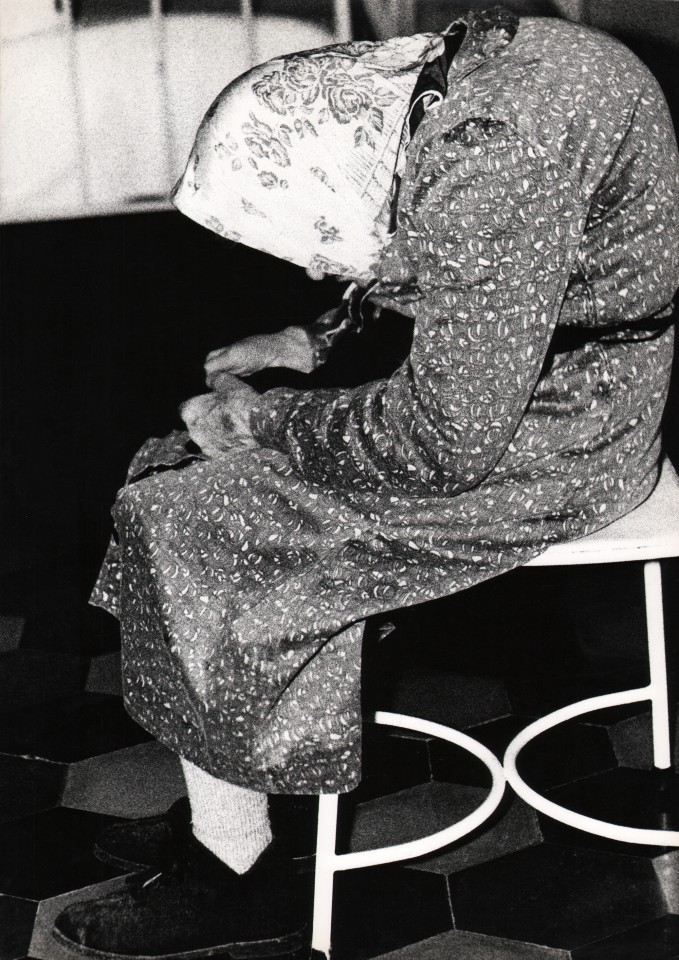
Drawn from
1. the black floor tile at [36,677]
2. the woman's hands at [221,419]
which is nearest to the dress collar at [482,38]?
the woman's hands at [221,419]

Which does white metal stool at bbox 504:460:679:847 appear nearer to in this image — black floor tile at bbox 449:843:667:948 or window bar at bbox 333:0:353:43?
black floor tile at bbox 449:843:667:948

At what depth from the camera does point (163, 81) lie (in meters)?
2.13

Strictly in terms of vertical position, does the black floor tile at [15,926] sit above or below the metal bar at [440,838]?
below

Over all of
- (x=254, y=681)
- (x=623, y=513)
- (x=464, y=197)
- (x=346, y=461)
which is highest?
(x=464, y=197)

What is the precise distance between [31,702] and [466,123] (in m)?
1.68

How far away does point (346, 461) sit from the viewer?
4.95ft

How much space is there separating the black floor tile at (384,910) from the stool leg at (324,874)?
0.04 m

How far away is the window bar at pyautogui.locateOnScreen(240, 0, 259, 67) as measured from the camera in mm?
2096

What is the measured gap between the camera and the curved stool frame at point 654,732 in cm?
176

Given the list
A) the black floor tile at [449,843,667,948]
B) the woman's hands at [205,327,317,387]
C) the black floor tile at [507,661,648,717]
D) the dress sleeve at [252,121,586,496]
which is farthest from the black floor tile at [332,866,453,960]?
the woman's hands at [205,327,317,387]

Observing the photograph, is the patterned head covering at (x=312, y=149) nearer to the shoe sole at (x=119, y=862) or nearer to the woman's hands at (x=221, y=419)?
the woman's hands at (x=221, y=419)

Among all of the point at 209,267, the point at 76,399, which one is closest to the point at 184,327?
the point at 209,267

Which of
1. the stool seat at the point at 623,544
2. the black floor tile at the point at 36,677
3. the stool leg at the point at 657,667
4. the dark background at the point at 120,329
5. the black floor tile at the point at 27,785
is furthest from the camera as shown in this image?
the black floor tile at the point at 36,677

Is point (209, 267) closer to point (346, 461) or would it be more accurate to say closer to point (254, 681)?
point (346, 461)
